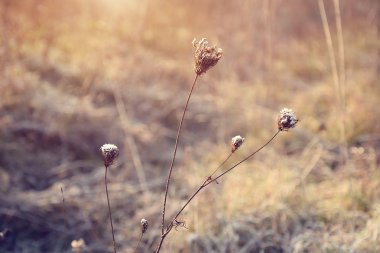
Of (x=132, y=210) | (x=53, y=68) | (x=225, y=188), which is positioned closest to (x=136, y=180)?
(x=132, y=210)

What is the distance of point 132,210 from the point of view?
2.79m

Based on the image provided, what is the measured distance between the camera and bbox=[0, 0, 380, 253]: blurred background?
2428mm

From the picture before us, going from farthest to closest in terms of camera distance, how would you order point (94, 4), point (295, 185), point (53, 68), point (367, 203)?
point (94, 4)
point (53, 68)
point (295, 185)
point (367, 203)

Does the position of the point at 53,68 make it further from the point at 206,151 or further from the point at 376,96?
the point at 376,96

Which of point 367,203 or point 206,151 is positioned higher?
point 206,151

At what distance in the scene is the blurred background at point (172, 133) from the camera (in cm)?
243

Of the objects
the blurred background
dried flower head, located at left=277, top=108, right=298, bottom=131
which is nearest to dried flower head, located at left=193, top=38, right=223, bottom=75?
dried flower head, located at left=277, top=108, right=298, bottom=131

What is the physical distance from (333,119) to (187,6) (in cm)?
358

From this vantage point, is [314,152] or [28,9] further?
[28,9]

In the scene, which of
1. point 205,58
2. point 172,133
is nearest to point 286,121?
point 205,58

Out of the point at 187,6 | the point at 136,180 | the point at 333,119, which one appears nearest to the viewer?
the point at 136,180

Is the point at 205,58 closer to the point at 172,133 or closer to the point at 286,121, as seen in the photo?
the point at 286,121

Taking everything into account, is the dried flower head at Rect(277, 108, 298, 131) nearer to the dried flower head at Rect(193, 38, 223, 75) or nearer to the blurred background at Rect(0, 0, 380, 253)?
the dried flower head at Rect(193, 38, 223, 75)

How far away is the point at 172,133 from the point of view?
3.87 metres
